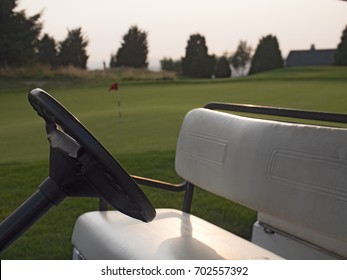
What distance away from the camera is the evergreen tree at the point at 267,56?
2.38 m

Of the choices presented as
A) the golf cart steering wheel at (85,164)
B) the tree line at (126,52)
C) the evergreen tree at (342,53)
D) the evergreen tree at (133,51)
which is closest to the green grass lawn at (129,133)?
the evergreen tree at (342,53)

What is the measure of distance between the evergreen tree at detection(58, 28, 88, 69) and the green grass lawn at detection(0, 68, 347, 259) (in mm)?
236

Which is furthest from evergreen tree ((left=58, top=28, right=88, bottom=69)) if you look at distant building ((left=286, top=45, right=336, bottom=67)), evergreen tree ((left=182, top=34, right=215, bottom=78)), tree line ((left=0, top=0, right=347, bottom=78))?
distant building ((left=286, top=45, right=336, bottom=67))

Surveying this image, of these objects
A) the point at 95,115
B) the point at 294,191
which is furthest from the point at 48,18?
the point at 95,115

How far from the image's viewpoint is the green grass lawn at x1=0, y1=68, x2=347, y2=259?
2.24 m

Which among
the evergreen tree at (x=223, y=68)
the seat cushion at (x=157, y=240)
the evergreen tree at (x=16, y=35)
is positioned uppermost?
the evergreen tree at (x=16, y=35)

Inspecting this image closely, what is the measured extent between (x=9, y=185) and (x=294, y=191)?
202 cm

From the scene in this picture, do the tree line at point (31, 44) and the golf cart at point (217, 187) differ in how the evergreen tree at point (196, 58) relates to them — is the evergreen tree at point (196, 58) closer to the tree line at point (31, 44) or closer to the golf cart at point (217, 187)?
the tree line at point (31, 44)

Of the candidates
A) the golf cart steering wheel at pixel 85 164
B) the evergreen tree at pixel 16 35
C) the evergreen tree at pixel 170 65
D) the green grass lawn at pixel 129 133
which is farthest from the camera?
the evergreen tree at pixel 170 65

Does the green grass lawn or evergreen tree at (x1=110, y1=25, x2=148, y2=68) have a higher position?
evergreen tree at (x1=110, y1=25, x2=148, y2=68)

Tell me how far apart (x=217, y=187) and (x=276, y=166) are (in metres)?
0.34

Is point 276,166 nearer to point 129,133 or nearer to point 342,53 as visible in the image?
point 342,53

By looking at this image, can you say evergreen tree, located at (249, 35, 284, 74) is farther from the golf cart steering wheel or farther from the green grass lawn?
A: the golf cart steering wheel
